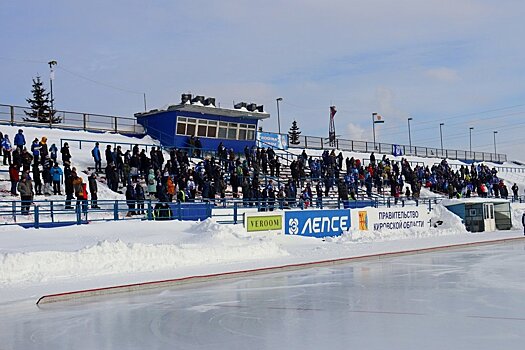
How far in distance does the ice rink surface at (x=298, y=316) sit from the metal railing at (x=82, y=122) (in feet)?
87.7

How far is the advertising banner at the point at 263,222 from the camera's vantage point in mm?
23734

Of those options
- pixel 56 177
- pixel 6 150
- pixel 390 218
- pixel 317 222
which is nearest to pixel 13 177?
pixel 56 177

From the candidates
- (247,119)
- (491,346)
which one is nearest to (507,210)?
(247,119)

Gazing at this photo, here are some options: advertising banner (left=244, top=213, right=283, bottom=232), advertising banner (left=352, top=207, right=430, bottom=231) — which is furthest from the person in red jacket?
advertising banner (left=352, top=207, right=430, bottom=231)

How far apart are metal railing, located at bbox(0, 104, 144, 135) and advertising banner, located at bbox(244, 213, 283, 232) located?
61.9 ft

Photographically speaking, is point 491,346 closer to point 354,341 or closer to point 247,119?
point 354,341

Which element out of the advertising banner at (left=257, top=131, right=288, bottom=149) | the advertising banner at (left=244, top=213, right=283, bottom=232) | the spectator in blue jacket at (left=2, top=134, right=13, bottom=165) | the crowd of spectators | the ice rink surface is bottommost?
the ice rink surface

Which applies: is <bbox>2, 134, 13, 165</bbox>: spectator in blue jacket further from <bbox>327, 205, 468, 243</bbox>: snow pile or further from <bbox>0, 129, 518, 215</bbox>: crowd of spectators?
<bbox>327, 205, 468, 243</bbox>: snow pile

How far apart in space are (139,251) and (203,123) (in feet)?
85.7

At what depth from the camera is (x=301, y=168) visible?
A: 3388 cm

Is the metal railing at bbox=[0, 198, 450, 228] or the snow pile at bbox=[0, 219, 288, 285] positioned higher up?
the metal railing at bbox=[0, 198, 450, 228]

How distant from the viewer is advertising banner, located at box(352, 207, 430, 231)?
1113 inches

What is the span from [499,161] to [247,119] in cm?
4481

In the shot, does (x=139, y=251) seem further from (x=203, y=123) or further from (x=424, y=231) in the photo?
(x=203, y=123)
